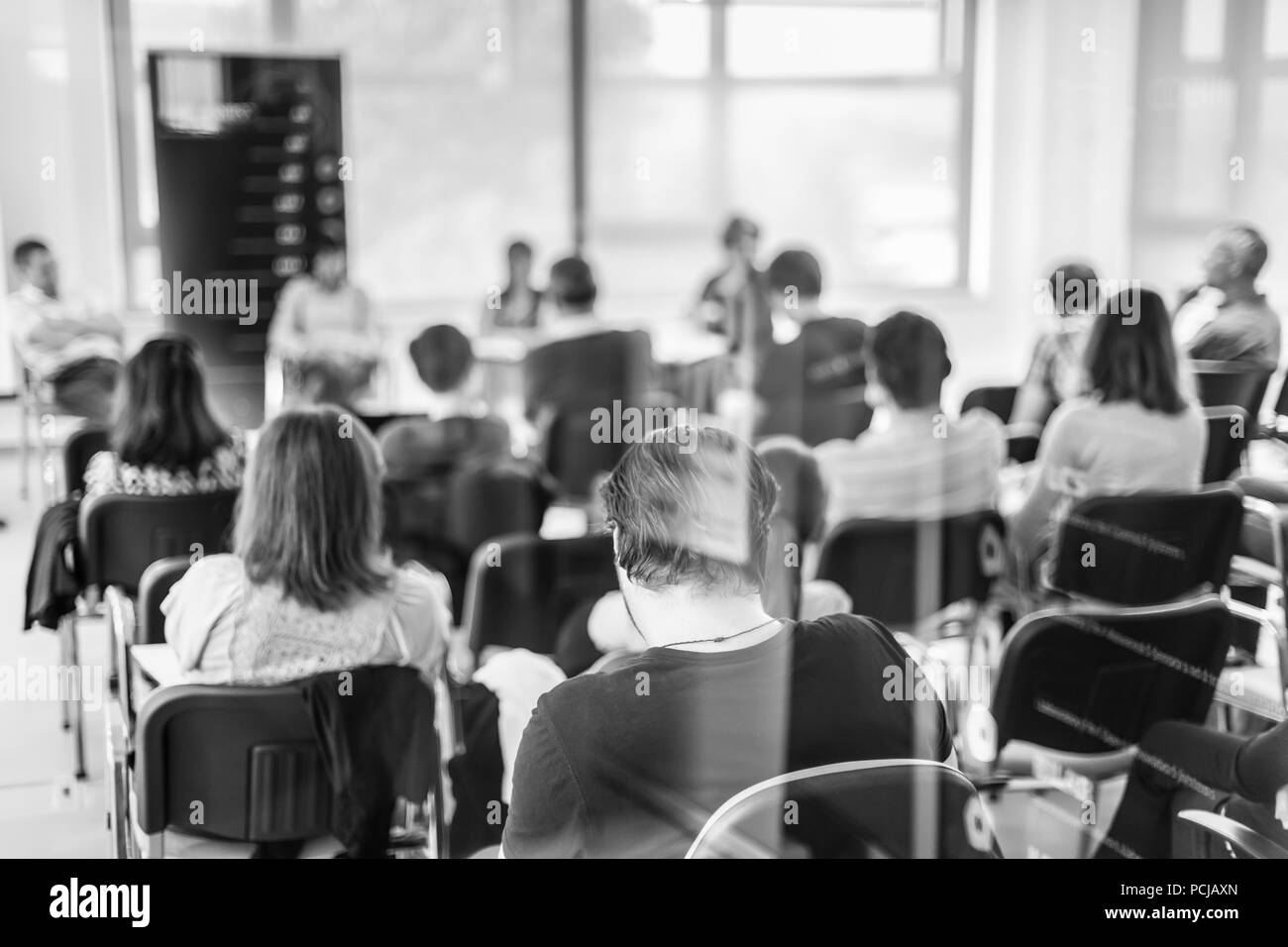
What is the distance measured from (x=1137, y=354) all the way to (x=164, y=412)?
7.08 ft

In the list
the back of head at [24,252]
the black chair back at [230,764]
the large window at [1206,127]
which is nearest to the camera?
the black chair back at [230,764]

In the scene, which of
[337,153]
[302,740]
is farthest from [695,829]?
[337,153]

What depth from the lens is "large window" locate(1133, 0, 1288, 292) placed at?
432 centimetres

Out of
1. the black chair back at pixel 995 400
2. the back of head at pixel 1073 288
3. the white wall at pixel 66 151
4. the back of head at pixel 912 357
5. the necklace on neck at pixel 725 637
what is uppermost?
the white wall at pixel 66 151

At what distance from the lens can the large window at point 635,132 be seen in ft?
24.4

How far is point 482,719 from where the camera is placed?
6.64ft

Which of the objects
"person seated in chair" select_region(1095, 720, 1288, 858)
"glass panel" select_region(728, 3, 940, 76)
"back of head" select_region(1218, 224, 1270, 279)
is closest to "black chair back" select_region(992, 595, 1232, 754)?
"person seated in chair" select_region(1095, 720, 1288, 858)

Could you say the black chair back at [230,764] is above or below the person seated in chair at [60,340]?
below

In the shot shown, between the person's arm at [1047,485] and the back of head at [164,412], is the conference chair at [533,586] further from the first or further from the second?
the person's arm at [1047,485]

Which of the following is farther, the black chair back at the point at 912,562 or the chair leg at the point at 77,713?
the black chair back at the point at 912,562

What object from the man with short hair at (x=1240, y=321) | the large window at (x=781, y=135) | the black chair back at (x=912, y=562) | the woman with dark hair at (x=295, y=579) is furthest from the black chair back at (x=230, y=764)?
the large window at (x=781, y=135)

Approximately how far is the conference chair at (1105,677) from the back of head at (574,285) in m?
2.91
